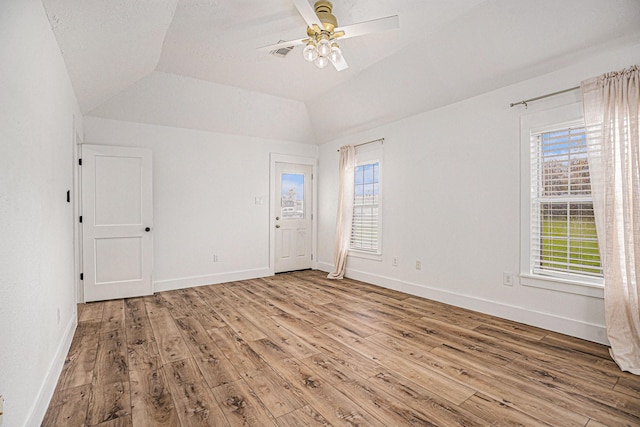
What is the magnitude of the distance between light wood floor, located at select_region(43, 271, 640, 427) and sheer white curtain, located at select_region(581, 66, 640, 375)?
29 cm

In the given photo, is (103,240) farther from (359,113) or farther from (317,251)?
(359,113)

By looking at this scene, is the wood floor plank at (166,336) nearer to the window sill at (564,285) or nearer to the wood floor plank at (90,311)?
the wood floor plank at (90,311)

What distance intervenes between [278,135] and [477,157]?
342 centimetres

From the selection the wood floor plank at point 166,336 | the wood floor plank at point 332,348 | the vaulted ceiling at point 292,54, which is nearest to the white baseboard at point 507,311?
the wood floor plank at point 332,348

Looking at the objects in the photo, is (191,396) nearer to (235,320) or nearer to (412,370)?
(235,320)

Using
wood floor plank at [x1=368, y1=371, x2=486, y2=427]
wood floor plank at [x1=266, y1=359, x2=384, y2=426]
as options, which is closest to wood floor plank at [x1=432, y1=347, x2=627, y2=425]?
wood floor plank at [x1=368, y1=371, x2=486, y2=427]

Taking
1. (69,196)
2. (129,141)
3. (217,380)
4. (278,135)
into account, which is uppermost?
(278,135)

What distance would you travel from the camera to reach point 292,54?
362 centimetres

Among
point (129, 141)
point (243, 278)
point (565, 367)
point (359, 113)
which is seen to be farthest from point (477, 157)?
point (129, 141)

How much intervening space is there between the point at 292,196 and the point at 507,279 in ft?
12.7

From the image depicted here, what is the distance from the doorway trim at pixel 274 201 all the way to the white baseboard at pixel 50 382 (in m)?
3.22

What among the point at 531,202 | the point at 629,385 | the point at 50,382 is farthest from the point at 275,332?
the point at 531,202

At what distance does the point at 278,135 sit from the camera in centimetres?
567

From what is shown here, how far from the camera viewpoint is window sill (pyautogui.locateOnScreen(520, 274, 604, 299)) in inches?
109
